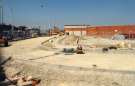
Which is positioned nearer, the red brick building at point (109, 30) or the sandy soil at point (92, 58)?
the sandy soil at point (92, 58)

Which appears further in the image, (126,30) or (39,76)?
(126,30)

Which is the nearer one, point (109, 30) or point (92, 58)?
point (92, 58)

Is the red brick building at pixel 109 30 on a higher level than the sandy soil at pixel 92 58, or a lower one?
higher

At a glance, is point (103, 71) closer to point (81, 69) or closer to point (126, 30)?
point (81, 69)

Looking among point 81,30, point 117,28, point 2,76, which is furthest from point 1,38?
point 81,30

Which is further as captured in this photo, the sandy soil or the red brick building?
the red brick building

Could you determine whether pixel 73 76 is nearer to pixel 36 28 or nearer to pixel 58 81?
pixel 58 81

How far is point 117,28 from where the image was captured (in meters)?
53.3

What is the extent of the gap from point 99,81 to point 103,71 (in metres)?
0.84

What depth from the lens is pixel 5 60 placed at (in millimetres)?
17547

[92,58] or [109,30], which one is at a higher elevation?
[109,30]

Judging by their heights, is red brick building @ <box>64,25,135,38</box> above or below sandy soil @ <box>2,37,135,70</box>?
above

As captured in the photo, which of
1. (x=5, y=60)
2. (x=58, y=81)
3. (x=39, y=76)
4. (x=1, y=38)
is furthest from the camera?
(x=1, y=38)

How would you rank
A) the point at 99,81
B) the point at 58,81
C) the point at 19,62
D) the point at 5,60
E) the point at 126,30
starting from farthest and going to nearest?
the point at 126,30 < the point at 5,60 < the point at 19,62 < the point at 58,81 < the point at 99,81
